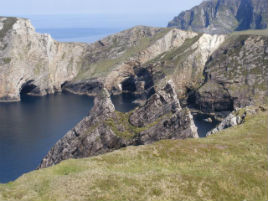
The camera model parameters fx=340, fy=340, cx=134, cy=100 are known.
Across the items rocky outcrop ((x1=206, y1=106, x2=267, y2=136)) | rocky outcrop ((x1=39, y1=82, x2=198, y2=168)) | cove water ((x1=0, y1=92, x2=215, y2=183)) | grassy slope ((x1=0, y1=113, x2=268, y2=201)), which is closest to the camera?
grassy slope ((x1=0, y1=113, x2=268, y2=201))

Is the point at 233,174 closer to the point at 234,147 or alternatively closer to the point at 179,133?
the point at 234,147

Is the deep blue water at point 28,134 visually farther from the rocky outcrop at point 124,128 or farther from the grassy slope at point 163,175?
the grassy slope at point 163,175

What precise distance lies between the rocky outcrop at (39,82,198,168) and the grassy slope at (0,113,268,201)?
1017 inches

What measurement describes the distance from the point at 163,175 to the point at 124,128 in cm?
4890

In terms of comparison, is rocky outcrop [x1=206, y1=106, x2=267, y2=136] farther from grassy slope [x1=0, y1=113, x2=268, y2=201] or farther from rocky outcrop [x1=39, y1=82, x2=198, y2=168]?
grassy slope [x1=0, y1=113, x2=268, y2=201]

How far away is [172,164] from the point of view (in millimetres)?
49938

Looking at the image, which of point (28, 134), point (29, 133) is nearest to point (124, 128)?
point (28, 134)

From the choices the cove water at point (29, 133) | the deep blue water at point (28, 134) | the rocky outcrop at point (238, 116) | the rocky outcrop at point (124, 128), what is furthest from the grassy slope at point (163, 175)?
the deep blue water at point (28, 134)

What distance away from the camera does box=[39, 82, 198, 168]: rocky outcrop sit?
281ft

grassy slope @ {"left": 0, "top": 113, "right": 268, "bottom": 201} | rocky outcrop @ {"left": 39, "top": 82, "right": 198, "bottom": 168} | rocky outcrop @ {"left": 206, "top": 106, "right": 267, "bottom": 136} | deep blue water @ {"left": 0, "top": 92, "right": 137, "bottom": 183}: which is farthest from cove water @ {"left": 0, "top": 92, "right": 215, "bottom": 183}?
grassy slope @ {"left": 0, "top": 113, "right": 268, "bottom": 201}

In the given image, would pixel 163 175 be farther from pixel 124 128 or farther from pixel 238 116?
pixel 238 116

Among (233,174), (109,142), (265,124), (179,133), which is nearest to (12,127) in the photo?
(109,142)

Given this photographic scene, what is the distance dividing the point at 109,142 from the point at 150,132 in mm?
11124

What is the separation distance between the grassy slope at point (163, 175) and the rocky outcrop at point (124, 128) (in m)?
25.8
